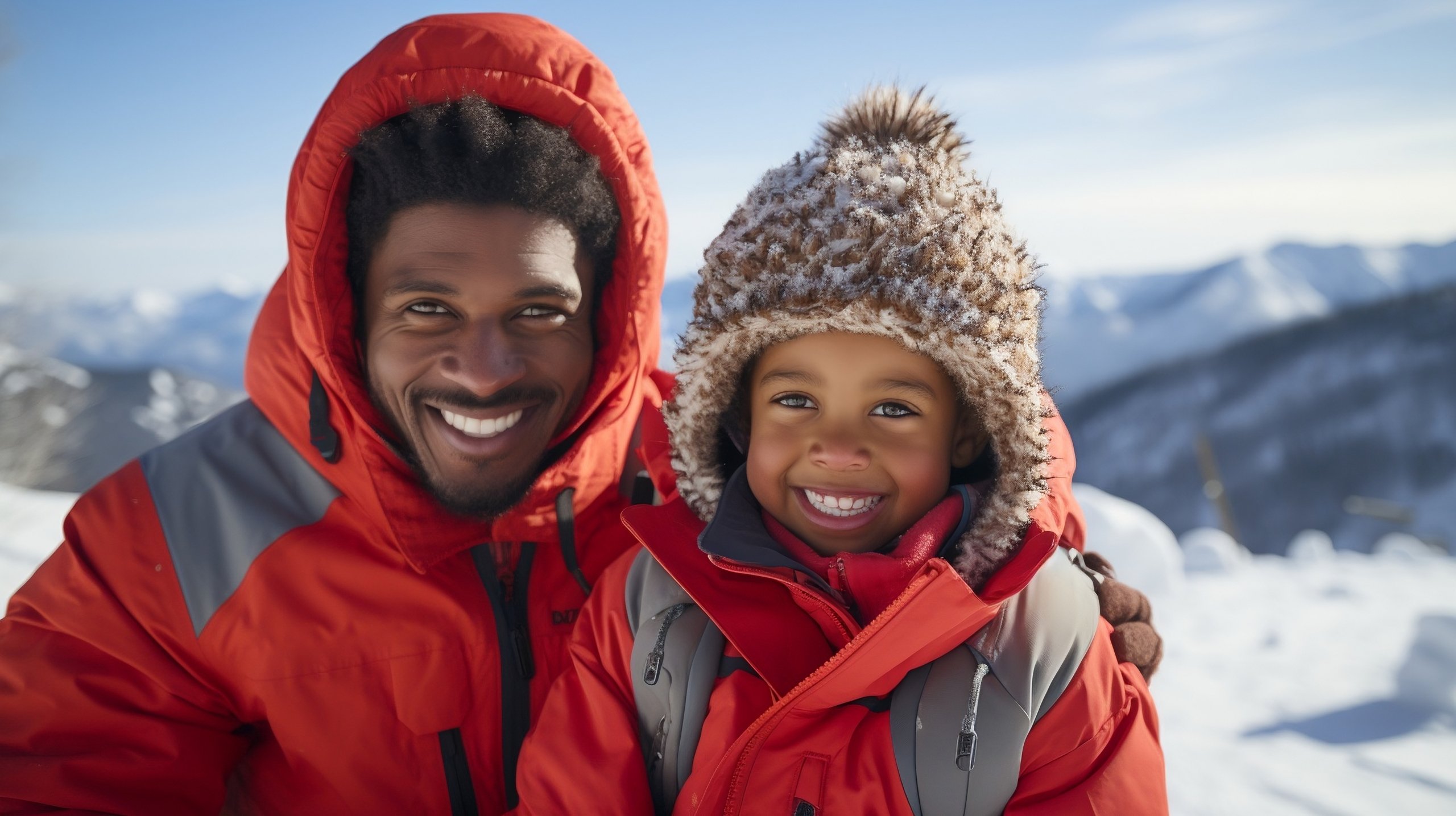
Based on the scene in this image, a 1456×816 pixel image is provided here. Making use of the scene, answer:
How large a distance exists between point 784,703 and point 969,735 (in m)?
0.31

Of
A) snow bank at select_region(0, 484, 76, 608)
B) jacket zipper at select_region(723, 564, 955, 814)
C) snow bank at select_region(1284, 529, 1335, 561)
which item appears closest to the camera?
jacket zipper at select_region(723, 564, 955, 814)

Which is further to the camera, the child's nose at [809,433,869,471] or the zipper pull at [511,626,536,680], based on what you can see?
the zipper pull at [511,626,536,680]

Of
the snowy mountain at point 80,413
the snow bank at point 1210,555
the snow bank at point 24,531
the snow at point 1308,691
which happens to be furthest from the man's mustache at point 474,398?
the snowy mountain at point 80,413

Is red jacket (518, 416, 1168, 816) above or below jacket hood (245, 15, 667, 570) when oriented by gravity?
below

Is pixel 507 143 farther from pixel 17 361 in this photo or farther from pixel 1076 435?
pixel 1076 435

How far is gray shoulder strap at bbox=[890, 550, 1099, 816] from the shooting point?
4.48 feet

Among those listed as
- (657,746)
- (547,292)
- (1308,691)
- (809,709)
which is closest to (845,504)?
(809,709)

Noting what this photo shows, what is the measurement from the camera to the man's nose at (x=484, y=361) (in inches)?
69.0

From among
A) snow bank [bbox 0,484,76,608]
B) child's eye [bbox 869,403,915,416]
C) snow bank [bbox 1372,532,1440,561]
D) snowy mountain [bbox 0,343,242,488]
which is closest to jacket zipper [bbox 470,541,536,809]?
child's eye [bbox 869,403,915,416]

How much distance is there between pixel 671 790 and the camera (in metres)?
1.57

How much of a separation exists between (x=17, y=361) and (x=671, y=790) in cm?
1720

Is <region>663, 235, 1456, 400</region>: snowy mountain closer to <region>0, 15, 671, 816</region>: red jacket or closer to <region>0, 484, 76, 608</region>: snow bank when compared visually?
<region>0, 484, 76, 608</region>: snow bank

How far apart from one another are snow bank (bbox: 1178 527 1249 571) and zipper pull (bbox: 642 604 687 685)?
16.0 feet

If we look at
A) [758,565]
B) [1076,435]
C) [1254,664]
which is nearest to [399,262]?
[758,565]
